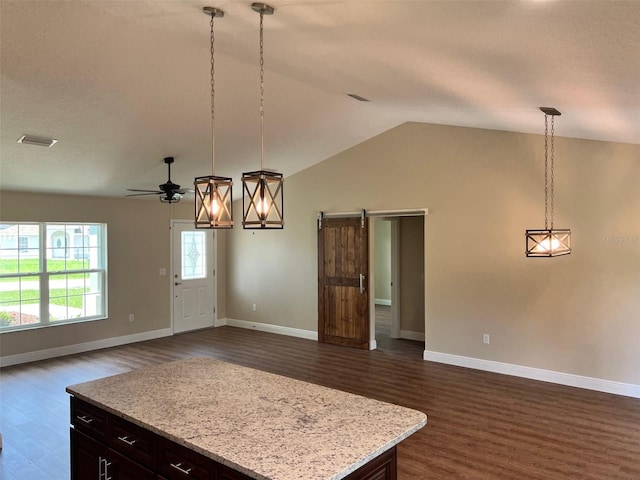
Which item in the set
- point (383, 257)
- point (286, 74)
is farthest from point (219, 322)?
point (286, 74)

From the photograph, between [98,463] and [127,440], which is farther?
[98,463]

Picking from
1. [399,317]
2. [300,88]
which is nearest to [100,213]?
[300,88]

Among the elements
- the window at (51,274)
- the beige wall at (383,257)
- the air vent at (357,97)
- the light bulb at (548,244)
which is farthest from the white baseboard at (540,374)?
the beige wall at (383,257)

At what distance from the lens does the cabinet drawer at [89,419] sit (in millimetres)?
2376

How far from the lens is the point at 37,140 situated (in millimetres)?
4676

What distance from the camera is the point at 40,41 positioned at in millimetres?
3227

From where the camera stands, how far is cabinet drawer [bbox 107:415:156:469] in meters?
2.09

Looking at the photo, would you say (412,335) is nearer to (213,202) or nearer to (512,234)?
(512,234)

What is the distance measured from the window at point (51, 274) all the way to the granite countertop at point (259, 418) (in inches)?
185

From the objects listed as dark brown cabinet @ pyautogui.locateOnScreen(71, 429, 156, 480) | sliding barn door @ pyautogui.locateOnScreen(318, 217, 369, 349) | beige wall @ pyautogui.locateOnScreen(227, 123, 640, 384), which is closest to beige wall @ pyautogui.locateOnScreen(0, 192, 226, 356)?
sliding barn door @ pyautogui.locateOnScreen(318, 217, 369, 349)

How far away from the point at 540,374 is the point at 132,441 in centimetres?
475

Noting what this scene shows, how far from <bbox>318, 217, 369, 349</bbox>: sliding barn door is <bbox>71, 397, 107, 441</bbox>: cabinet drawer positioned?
479 centimetres

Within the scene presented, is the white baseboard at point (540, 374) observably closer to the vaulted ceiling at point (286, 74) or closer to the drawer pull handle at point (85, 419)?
the vaulted ceiling at point (286, 74)

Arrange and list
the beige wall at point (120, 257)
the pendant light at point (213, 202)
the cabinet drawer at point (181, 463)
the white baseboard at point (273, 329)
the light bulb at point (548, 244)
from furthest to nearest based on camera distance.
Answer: the white baseboard at point (273, 329)
the beige wall at point (120, 257)
the light bulb at point (548, 244)
the pendant light at point (213, 202)
the cabinet drawer at point (181, 463)
